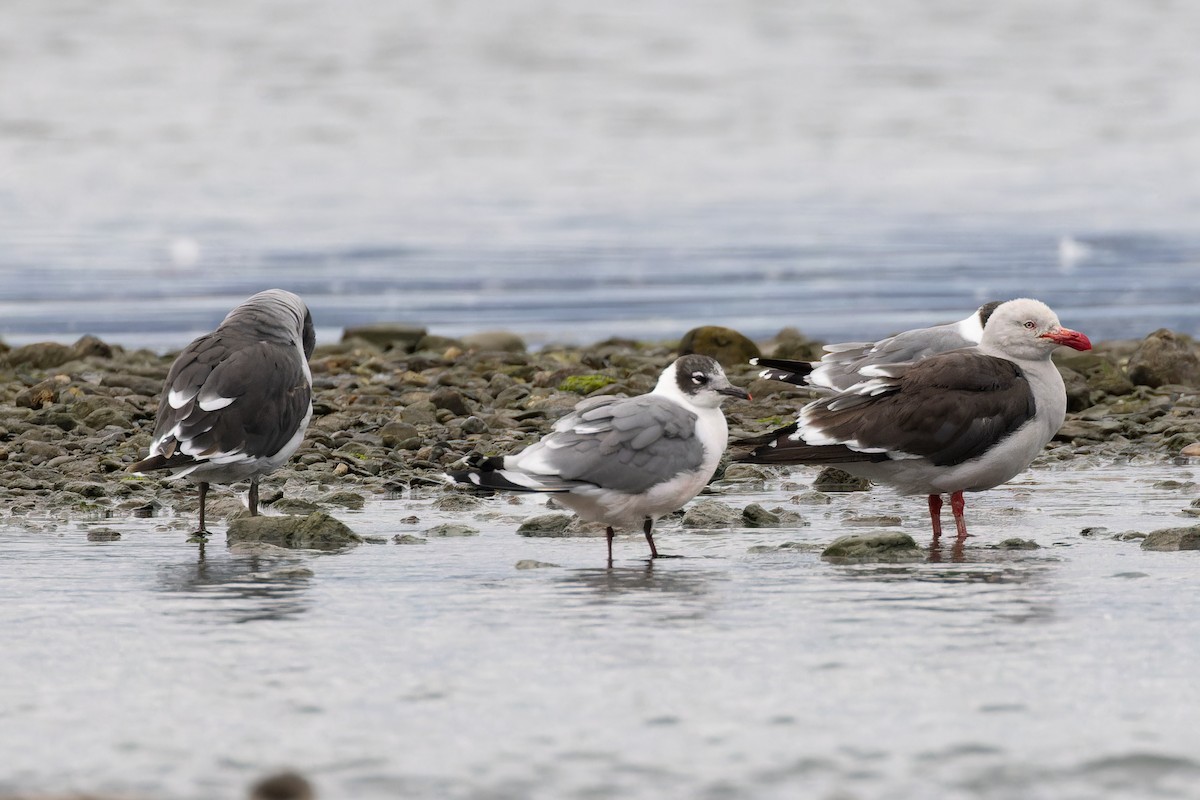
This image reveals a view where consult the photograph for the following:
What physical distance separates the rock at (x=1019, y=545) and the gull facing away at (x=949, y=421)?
0.38 metres

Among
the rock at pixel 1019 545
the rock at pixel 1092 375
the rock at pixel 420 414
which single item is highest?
the rock at pixel 1092 375

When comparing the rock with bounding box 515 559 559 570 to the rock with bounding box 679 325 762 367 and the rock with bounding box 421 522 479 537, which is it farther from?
the rock with bounding box 679 325 762 367

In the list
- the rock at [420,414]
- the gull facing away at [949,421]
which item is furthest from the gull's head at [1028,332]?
the rock at [420,414]

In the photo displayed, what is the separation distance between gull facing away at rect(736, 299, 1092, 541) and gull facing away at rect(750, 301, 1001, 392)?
1517 millimetres

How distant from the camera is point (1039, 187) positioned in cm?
3359

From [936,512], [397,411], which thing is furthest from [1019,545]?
[397,411]

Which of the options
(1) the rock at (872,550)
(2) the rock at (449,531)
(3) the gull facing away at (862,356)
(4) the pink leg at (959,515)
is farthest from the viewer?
(3) the gull facing away at (862,356)

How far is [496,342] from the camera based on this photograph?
57.8 ft

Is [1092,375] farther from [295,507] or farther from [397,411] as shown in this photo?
[295,507]

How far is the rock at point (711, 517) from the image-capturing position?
31.6 feet

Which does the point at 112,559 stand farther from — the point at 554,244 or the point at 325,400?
the point at 554,244

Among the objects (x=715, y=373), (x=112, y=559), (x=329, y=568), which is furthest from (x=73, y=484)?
(x=715, y=373)

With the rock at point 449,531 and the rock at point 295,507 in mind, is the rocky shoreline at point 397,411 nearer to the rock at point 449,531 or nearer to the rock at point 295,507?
the rock at point 295,507

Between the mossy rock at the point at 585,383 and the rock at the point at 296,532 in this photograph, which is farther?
the mossy rock at the point at 585,383
